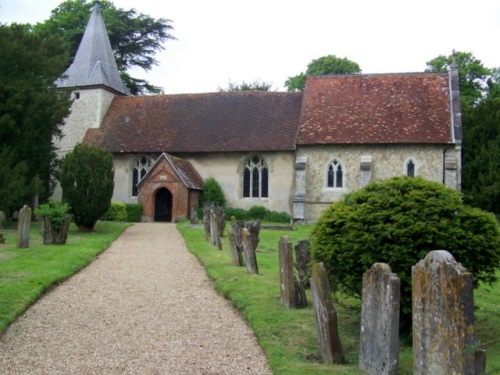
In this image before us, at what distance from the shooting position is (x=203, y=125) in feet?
110

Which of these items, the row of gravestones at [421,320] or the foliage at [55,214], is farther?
the foliage at [55,214]

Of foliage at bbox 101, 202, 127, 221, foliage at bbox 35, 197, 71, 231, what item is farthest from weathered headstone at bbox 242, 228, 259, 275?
foliage at bbox 101, 202, 127, 221

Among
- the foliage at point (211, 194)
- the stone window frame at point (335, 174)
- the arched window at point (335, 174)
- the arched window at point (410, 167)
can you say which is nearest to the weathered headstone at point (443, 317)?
the arched window at point (410, 167)

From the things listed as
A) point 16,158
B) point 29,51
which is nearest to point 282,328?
point 16,158

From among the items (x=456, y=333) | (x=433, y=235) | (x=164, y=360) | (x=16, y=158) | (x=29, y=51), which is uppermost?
(x=29, y=51)

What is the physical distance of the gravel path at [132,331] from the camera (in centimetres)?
648

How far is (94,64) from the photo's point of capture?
120ft

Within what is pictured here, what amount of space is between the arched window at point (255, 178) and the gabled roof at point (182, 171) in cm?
272

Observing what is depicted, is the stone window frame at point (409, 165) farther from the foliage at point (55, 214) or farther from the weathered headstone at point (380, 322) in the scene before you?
the weathered headstone at point (380, 322)

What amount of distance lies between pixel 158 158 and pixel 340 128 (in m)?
10.3

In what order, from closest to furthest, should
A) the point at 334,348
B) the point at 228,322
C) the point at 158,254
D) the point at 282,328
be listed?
the point at 334,348
the point at 282,328
the point at 228,322
the point at 158,254

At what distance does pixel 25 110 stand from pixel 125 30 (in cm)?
2644

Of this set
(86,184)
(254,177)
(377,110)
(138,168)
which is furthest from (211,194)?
(377,110)

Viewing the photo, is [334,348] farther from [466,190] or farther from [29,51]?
[466,190]
